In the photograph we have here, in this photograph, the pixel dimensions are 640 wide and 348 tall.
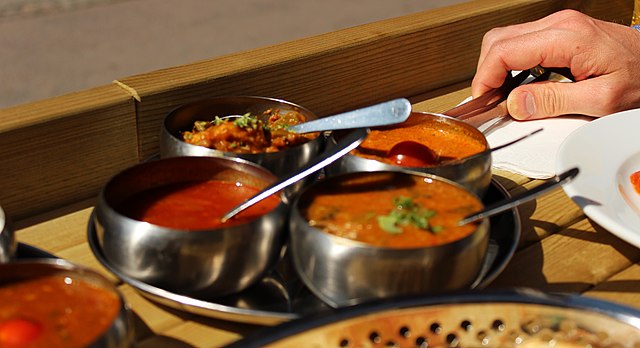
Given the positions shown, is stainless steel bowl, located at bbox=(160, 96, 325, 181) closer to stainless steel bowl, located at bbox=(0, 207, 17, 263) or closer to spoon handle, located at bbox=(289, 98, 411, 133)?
spoon handle, located at bbox=(289, 98, 411, 133)

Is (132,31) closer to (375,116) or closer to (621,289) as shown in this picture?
(375,116)

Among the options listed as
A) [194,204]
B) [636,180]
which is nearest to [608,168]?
[636,180]

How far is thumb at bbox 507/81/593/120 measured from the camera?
1.77 m

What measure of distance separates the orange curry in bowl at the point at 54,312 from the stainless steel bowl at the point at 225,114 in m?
0.39

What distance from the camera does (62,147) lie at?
56.8 inches

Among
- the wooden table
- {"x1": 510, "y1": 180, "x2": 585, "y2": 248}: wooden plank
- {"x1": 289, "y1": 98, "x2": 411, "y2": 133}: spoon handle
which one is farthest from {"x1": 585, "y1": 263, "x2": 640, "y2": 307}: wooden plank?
{"x1": 289, "y1": 98, "x2": 411, "y2": 133}: spoon handle

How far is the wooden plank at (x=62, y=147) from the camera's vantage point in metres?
1.39

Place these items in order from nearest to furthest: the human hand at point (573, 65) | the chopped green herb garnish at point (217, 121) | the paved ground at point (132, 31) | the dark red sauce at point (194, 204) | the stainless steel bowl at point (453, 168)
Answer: the dark red sauce at point (194, 204) → the stainless steel bowl at point (453, 168) → the chopped green herb garnish at point (217, 121) → the human hand at point (573, 65) → the paved ground at point (132, 31)

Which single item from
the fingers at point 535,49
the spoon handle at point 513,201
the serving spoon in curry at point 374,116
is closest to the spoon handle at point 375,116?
the serving spoon in curry at point 374,116

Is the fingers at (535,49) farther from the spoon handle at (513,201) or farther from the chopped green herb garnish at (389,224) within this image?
the chopped green herb garnish at (389,224)

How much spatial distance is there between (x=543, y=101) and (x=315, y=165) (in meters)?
0.70

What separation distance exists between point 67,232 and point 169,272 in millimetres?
348

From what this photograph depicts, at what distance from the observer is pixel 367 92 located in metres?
1.87

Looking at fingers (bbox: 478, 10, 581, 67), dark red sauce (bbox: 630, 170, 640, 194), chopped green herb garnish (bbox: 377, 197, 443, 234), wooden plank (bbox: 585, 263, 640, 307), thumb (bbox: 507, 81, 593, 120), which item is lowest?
wooden plank (bbox: 585, 263, 640, 307)
